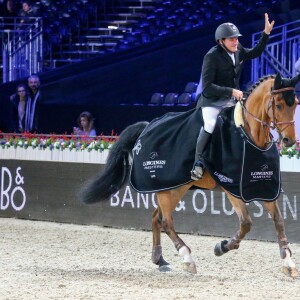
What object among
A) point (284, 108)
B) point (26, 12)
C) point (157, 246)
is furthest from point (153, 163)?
point (26, 12)

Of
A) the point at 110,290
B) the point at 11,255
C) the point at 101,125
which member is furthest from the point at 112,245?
the point at 101,125

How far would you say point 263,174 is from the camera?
8297mm

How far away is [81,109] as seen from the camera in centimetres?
1609

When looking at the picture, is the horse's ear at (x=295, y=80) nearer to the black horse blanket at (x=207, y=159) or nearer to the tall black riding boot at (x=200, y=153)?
the black horse blanket at (x=207, y=159)

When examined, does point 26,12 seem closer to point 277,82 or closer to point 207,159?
point 207,159

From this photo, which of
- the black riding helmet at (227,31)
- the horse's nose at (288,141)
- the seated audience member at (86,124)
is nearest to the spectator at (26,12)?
the seated audience member at (86,124)

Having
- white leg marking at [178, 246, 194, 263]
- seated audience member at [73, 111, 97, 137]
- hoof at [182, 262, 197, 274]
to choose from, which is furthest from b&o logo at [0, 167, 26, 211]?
hoof at [182, 262, 197, 274]

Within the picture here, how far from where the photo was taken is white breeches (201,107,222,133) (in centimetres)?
850

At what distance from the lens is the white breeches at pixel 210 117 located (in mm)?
8500

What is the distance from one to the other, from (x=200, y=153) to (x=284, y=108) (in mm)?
919

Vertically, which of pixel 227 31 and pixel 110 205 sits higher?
pixel 227 31

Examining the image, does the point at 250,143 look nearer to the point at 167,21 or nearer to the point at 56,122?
the point at 56,122

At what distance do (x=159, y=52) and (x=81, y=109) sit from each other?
2322 millimetres

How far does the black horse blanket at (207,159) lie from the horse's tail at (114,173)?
286 millimetres
